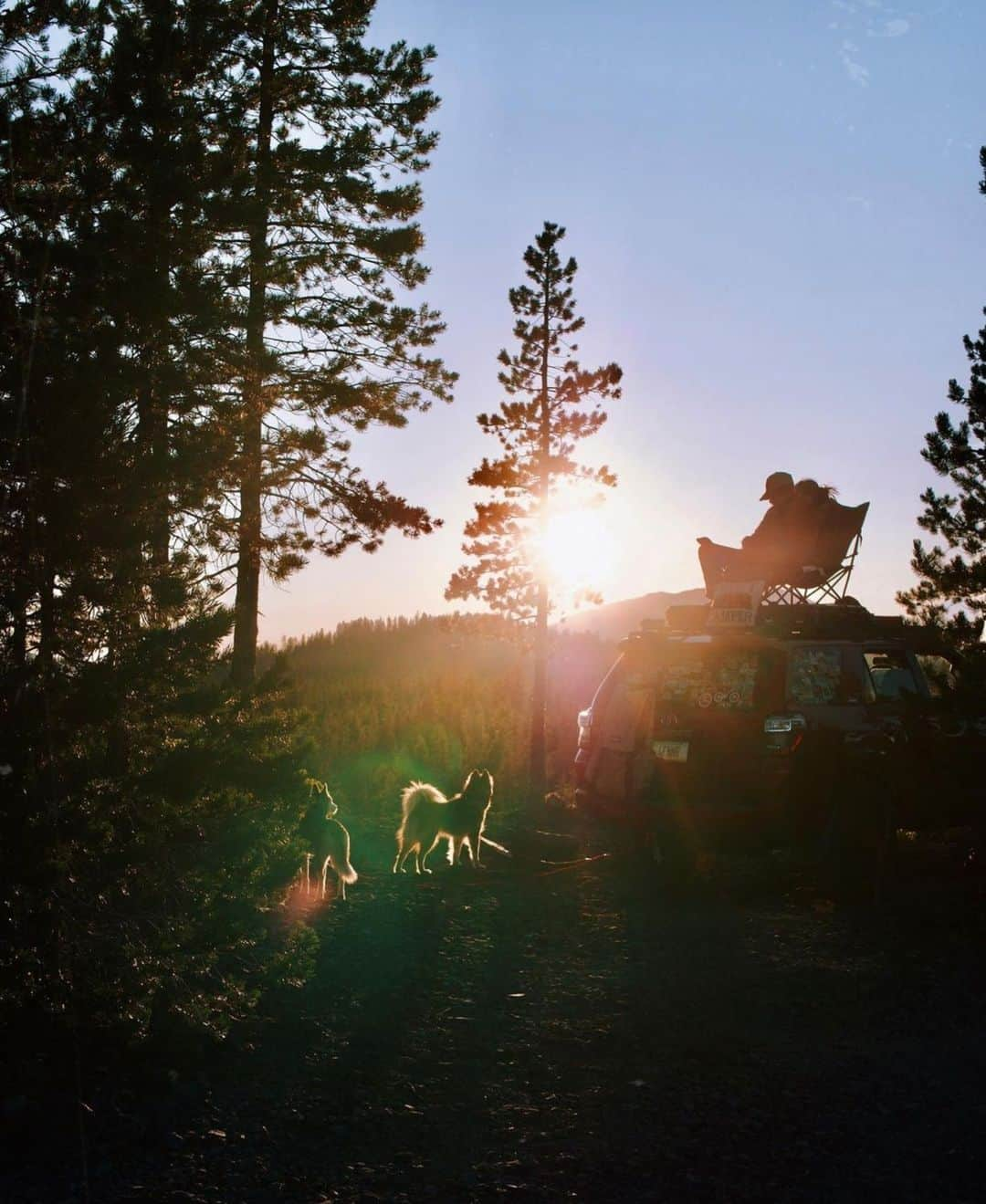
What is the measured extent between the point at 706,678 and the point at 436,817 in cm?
331

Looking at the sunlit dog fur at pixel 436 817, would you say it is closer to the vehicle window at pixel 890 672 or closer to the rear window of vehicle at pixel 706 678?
the rear window of vehicle at pixel 706 678

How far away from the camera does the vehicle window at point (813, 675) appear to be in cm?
1037

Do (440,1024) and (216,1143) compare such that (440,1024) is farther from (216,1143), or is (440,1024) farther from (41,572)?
(41,572)

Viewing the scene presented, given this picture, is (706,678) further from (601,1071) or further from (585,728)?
(601,1071)

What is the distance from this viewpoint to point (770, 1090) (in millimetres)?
5566

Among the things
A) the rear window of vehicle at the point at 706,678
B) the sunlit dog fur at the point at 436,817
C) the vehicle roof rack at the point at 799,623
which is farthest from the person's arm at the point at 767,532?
the sunlit dog fur at the point at 436,817

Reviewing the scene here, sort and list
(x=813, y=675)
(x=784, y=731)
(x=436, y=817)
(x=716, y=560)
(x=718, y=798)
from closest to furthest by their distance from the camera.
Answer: (x=784, y=731) → (x=718, y=798) → (x=813, y=675) → (x=436, y=817) → (x=716, y=560)

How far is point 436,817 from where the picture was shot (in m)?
12.1

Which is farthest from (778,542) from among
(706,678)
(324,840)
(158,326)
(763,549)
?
(158,326)

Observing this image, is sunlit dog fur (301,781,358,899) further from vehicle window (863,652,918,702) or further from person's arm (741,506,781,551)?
person's arm (741,506,781,551)

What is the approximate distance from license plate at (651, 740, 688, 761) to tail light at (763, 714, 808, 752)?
75 cm

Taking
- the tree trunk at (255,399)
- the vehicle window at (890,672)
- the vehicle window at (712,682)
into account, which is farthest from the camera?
the tree trunk at (255,399)

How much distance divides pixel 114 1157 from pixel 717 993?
3934 mm

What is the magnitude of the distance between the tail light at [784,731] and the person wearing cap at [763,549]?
5100mm
